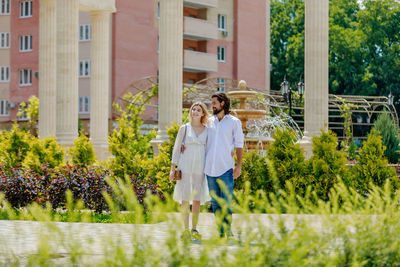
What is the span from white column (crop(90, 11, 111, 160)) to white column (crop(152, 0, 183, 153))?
235 inches

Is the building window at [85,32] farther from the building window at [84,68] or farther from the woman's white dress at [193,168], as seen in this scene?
the woman's white dress at [193,168]

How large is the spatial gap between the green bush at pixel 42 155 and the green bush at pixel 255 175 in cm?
473

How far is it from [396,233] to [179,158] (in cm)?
436

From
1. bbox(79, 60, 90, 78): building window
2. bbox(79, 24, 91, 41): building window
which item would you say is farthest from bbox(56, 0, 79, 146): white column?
bbox(79, 60, 90, 78): building window

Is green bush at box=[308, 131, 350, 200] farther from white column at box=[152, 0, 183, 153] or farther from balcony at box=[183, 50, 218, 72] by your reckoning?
balcony at box=[183, 50, 218, 72]

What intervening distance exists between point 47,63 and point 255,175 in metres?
13.4

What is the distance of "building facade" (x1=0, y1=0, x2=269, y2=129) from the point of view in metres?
45.6

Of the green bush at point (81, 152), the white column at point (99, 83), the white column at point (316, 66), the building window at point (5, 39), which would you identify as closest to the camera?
the green bush at point (81, 152)

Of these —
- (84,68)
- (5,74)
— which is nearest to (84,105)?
(84,68)

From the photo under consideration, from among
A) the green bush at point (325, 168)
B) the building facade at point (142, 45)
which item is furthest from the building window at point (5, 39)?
the green bush at point (325, 168)

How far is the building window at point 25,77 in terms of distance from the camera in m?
48.8

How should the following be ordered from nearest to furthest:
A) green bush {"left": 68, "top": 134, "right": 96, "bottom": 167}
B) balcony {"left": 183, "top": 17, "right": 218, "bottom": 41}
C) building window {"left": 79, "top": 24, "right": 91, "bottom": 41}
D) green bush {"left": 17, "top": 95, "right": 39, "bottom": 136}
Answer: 1. green bush {"left": 68, "top": 134, "right": 96, "bottom": 167}
2. green bush {"left": 17, "top": 95, "right": 39, "bottom": 136}
3. building window {"left": 79, "top": 24, "right": 91, "bottom": 41}
4. balcony {"left": 183, "top": 17, "right": 218, "bottom": 41}

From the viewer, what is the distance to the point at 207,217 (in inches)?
491

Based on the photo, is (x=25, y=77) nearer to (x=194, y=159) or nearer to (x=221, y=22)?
(x=221, y=22)
